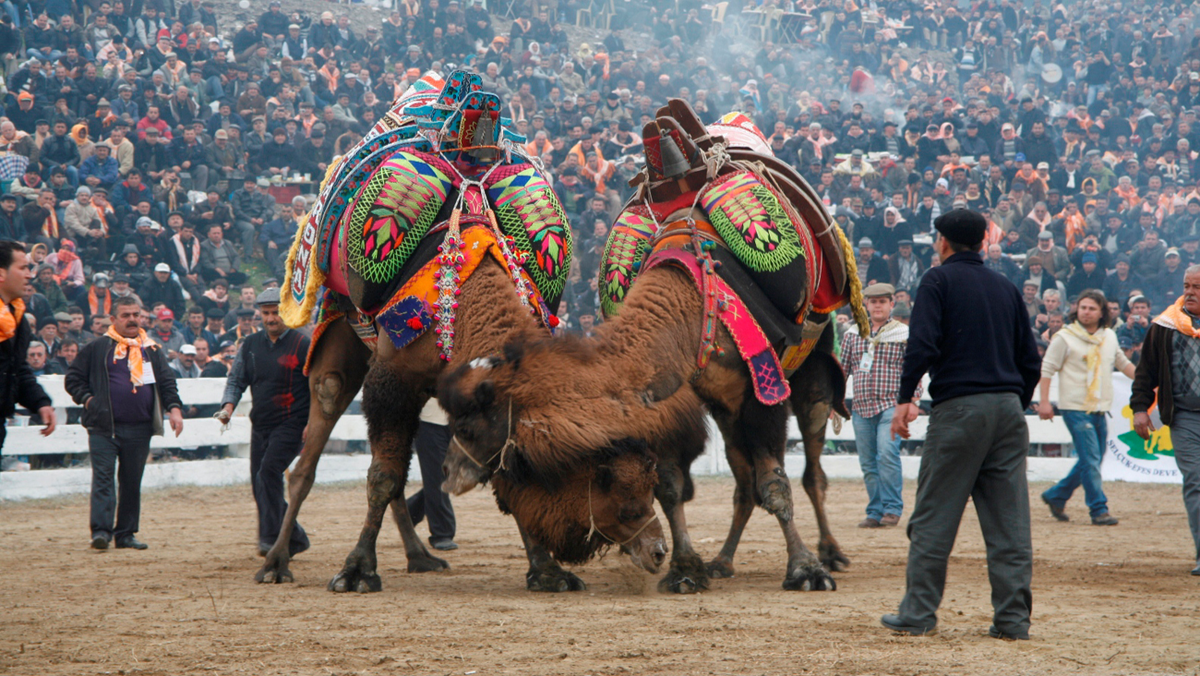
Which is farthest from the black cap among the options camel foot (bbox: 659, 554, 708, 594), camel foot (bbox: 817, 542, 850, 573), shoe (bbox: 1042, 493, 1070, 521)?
shoe (bbox: 1042, 493, 1070, 521)

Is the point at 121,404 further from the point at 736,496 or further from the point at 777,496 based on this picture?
the point at 777,496

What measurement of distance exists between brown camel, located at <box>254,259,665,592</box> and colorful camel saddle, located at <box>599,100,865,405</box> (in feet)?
3.50

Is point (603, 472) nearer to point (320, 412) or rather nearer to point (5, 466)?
point (320, 412)

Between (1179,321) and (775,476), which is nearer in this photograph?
(775,476)

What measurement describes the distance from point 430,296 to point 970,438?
286 cm

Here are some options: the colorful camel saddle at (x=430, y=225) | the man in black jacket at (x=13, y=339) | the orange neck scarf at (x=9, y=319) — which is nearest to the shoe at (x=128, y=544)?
the colorful camel saddle at (x=430, y=225)

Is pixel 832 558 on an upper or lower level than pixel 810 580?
lower

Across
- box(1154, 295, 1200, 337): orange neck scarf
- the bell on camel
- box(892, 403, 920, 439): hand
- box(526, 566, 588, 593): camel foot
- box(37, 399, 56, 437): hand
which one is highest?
the bell on camel

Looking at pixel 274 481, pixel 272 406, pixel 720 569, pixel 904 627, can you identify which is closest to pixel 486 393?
pixel 904 627

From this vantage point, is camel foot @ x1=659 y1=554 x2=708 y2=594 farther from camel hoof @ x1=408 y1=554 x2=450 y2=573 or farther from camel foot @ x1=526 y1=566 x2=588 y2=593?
camel hoof @ x1=408 y1=554 x2=450 y2=573

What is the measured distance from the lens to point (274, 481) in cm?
832

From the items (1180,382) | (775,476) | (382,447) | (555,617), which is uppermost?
(1180,382)

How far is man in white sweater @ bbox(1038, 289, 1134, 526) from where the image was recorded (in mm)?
10570

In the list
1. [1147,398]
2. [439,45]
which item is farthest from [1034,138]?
[1147,398]
